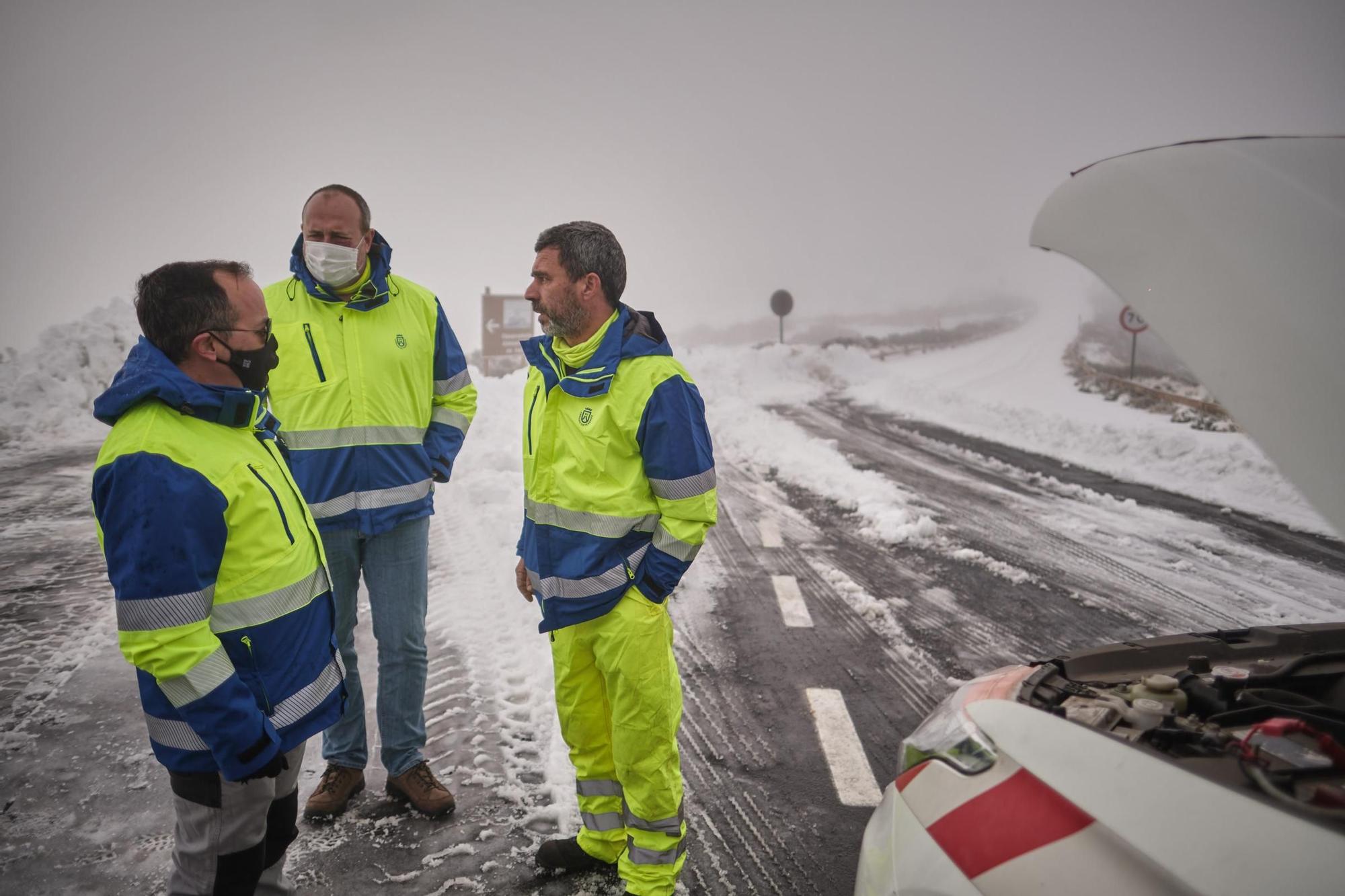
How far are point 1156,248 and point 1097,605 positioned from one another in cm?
436

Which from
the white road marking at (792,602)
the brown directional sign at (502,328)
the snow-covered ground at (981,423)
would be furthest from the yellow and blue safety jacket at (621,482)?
the brown directional sign at (502,328)

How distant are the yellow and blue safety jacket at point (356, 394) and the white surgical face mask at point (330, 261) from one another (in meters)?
0.05

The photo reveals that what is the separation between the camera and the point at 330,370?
2.79m

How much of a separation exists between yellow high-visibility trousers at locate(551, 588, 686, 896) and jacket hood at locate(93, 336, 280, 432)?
1.22 metres

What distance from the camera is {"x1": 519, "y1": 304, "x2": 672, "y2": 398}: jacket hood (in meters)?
2.35

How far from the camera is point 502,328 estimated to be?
53.9ft

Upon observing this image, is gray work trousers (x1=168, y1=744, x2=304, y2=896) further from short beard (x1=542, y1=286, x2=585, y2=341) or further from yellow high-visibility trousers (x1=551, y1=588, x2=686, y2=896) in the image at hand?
short beard (x1=542, y1=286, x2=585, y2=341)

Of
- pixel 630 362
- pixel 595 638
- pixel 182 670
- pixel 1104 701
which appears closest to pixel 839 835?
pixel 595 638

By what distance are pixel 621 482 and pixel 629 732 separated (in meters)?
0.83

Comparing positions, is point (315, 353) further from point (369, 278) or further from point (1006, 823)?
point (1006, 823)

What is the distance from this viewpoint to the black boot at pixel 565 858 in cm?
255

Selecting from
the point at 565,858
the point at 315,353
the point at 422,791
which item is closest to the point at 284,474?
the point at 315,353

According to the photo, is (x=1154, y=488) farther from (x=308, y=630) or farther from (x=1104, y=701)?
(x=308, y=630)

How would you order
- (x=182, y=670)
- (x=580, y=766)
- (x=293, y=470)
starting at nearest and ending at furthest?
(x=182, y=670) < (x=580, y=766) < (x=293, y=470)
